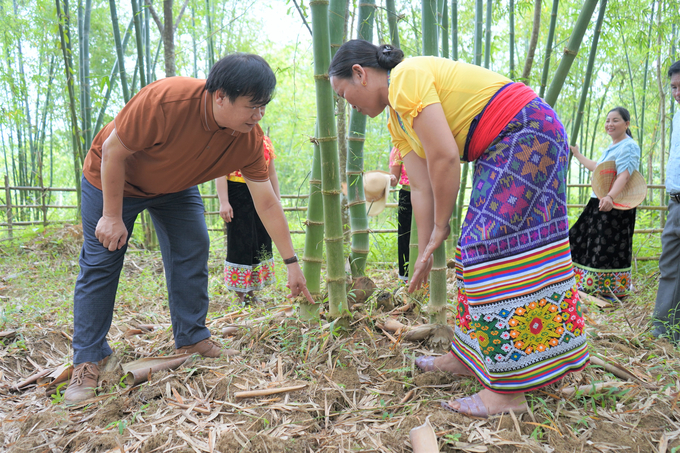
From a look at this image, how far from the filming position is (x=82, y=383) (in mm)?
1727

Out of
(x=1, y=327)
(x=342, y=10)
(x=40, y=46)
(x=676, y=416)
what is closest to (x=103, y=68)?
(x=40, y=46)

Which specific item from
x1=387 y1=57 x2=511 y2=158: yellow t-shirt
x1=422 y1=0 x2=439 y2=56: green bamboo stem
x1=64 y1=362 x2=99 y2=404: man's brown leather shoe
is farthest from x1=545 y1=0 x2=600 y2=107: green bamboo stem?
x1=64 y1=362 x2=99 y2=404: man's brown leather shoe

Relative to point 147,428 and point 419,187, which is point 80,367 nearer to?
point 147,428

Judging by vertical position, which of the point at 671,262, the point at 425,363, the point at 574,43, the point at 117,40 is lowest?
the point at 425,363

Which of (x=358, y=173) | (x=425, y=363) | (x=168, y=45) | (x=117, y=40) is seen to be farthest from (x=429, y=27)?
(x=168, y=45)

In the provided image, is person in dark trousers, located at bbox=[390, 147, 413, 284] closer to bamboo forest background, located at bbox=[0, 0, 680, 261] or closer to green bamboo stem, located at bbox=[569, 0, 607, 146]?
bamboo forest background, located at bbox=[0, 0, 680, 261]

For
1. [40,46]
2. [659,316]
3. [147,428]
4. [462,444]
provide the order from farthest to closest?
[40,46] < [659,316] < [147,428] < [462,444]

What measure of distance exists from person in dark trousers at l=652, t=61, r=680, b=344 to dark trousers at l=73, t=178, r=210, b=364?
226 cm

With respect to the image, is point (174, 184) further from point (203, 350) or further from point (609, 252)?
point (609, 252)

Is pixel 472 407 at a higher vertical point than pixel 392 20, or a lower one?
lower

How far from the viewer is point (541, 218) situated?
1.34m

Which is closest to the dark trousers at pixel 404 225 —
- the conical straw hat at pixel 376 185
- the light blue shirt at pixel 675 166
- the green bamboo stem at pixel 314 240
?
the conical straw hat at pixel 376 185

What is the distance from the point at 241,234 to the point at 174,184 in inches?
46.8

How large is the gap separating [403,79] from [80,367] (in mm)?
1662
